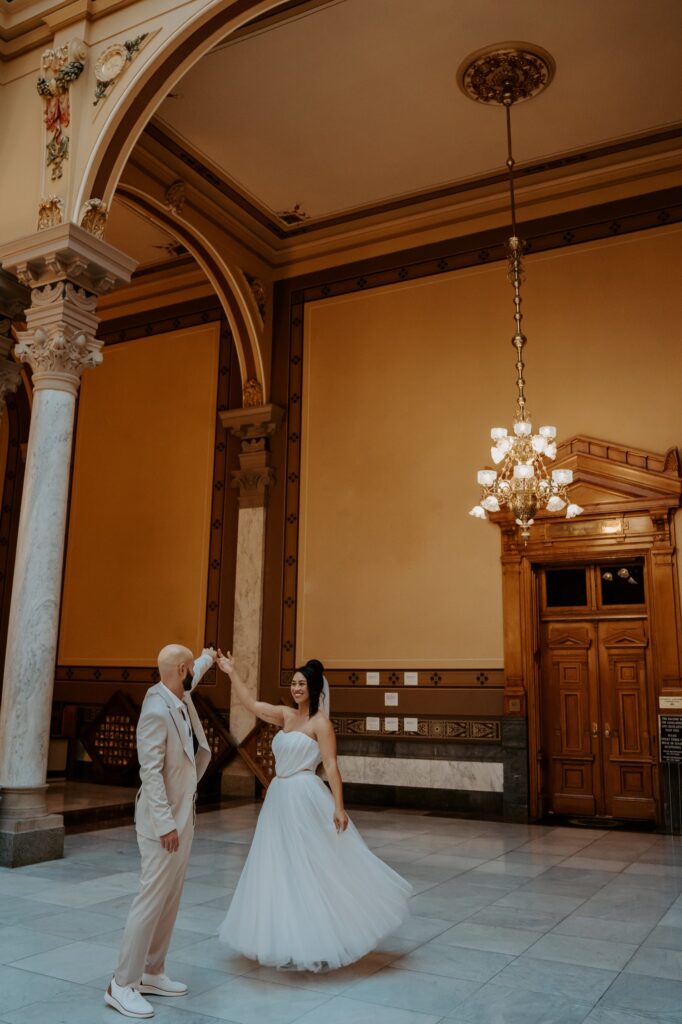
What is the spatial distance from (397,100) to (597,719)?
6.64 m

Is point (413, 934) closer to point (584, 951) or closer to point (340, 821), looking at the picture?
point (584, 951)

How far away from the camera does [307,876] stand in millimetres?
3982

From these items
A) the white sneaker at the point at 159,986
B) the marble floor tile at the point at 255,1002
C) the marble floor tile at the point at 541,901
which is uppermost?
the white sneaker at the point at 159,986

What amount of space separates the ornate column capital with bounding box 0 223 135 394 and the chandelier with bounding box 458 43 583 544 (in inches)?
138

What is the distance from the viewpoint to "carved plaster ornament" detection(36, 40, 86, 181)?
745 centimetres

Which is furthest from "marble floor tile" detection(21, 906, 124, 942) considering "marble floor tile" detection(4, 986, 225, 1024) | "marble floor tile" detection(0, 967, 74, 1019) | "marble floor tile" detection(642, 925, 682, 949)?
"marble floor tile" detection(642, 925, 682, 949)

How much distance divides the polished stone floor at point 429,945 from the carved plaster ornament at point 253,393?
19.0ft

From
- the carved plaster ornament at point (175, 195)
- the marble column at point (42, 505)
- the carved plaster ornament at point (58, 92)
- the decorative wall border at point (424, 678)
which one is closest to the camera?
the marble column at point (42, 505)

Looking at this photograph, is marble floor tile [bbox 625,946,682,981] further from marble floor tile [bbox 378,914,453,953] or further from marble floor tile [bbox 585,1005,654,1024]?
marble floor tile [bbox 378,914,453,953]

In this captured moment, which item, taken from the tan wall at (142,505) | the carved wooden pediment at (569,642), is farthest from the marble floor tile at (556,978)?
the tan wall at (142,505)

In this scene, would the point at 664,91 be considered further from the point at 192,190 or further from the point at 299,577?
the point at 299,577

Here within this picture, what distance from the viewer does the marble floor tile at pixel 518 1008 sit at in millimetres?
3518

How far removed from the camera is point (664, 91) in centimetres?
854

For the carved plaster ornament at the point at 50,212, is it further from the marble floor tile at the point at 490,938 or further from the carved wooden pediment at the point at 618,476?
the marble floor tile at the point at 490,938
